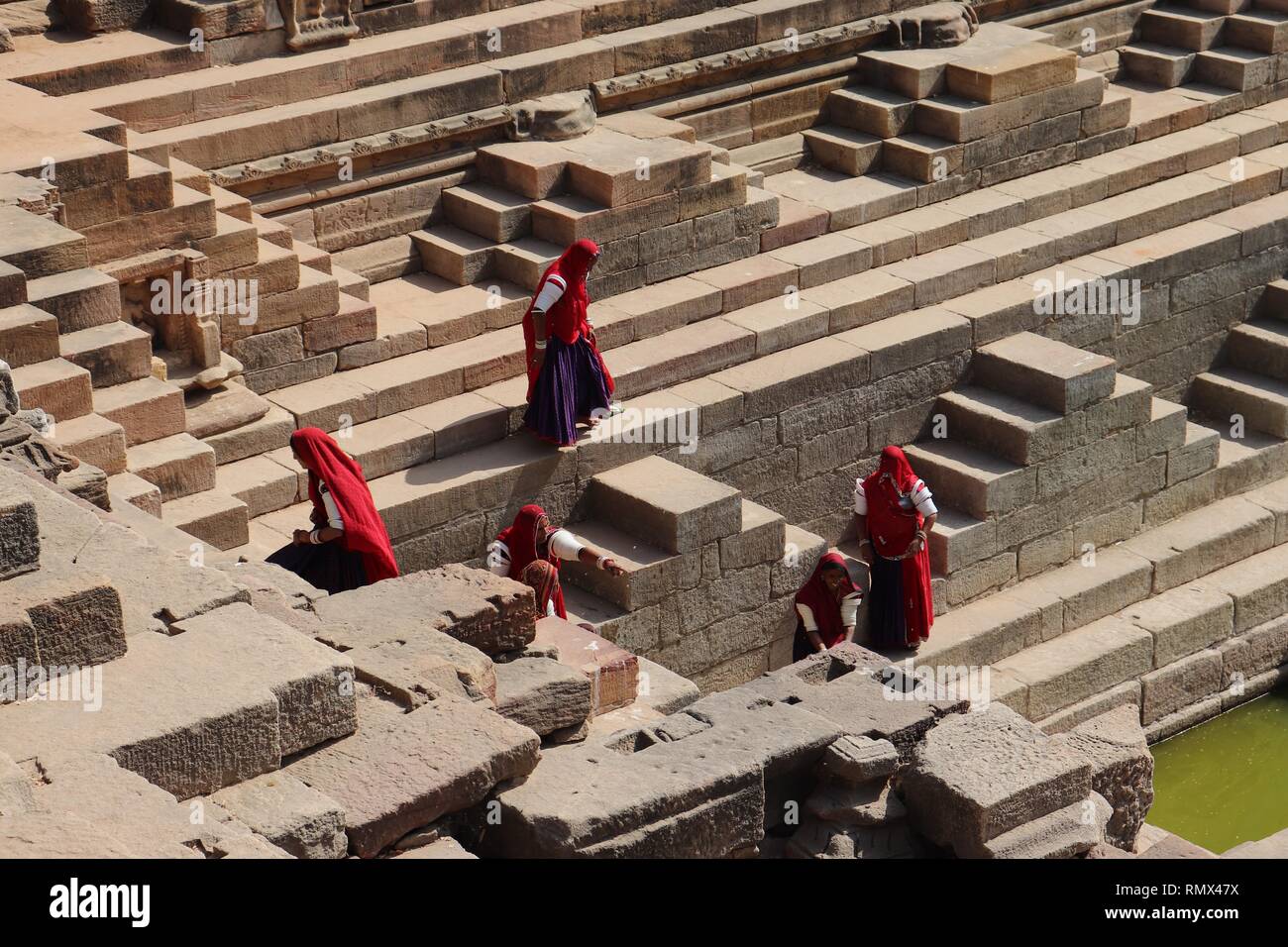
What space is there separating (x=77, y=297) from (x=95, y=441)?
3.24ft

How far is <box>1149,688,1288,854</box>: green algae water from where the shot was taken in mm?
11602

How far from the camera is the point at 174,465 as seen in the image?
1035 centimetres

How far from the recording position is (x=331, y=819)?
20.8 feet

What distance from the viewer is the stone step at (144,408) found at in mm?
10367

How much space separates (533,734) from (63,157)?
18.1 ft

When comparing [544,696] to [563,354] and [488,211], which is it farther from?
[488,211]

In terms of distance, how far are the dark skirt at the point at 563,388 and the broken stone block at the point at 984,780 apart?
4.14 metres

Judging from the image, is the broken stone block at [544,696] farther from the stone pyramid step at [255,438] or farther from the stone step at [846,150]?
the stone step at [846,150]

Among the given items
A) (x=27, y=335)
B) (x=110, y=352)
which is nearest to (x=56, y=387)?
(x=27, y=335)

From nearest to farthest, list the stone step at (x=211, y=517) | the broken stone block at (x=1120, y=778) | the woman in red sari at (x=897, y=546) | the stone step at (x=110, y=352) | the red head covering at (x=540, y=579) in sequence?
the broken stone block at (x=1120, y=778)
the red head covering at (x=540, y=579)
the stone step at (x=211, y=517)
the stone step at (x=110, y=352)
the woman in red sari at (x=897, y=546)

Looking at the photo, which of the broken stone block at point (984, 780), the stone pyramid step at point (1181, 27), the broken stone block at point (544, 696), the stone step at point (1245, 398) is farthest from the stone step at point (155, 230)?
the stone pyramid step at point (1181, 27)

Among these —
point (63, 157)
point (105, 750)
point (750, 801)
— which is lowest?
point (750, 801)
